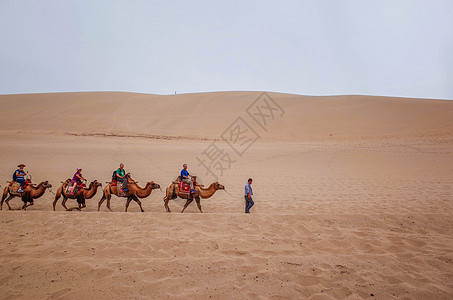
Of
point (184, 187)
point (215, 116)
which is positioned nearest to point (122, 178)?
point (184, 187)

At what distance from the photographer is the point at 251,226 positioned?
23.0 feet

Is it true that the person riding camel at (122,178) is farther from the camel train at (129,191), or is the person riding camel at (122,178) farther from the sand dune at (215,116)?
the sand dune at (215,116)

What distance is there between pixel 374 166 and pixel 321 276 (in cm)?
1707

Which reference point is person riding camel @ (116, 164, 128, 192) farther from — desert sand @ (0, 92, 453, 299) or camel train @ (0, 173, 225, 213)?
desert sand @ (0, 92, 453, 299)

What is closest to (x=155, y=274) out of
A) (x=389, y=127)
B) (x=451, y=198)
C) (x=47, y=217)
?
(x=47, y=217)

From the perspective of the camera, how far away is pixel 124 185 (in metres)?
9.06

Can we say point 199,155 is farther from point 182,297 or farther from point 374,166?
point 182,297

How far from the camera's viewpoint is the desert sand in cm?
439

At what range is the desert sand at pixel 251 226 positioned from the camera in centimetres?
439

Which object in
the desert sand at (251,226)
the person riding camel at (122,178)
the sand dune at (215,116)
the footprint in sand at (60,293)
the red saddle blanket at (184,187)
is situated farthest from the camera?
the sand dune at (215,116)

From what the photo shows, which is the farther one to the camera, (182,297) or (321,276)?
(321,276)

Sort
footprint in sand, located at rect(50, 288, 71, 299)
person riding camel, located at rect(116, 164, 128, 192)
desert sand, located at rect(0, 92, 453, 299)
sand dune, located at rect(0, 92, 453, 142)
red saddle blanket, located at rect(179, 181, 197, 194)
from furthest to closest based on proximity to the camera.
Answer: sand dune, located at rect(0, 92, 453, 142), person riding camel, located at rect(116, 164, 128, 192), red saddle blanket, located at rect(179, 181, 197, 194), desert sand, located at rect(0, 92, 453, 299), footprint in sand, located at rect(50, 288, 71, 299)

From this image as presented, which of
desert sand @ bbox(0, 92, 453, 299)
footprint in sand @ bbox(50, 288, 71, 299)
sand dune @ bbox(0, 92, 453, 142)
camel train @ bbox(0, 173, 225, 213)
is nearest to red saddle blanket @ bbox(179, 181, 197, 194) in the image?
camel train @ bbox(0, 173, 225, 213)

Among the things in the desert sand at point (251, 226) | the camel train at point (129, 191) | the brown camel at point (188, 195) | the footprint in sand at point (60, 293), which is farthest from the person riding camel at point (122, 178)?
the footprint in sand at point (60, 293)
